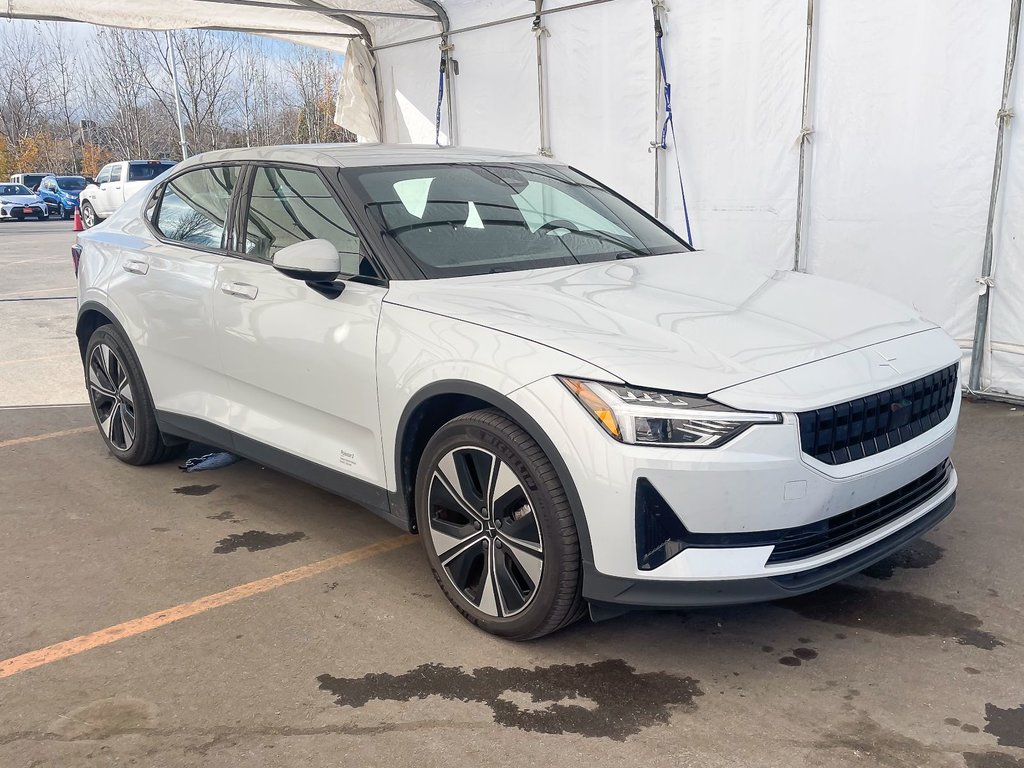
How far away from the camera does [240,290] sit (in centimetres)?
394

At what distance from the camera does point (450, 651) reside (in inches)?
120

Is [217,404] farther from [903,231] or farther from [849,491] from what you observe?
[903,231]

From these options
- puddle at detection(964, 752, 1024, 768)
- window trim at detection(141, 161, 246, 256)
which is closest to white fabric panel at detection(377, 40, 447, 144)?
window trim at detection(141, 161, 246, 256)

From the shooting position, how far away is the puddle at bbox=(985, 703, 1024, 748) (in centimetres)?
250

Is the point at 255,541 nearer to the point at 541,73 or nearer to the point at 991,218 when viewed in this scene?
the point at 991,218

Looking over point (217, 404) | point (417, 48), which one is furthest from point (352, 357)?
point (417, 48)

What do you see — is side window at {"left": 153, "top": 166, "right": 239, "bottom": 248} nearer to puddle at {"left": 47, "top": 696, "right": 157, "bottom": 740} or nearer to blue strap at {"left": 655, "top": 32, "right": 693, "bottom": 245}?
puddle at {"left": 47, "top": 696, "right": 157, "bottom": 740}

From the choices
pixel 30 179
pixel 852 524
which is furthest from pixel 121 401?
pixel 30 179

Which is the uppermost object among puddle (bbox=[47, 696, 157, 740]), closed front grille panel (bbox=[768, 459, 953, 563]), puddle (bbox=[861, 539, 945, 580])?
closed front grille panel (bbox=[768, 459, 953, 563])

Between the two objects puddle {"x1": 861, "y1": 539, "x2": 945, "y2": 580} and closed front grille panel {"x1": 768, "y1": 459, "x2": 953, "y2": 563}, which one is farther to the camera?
puddle {"x1": 861, "y1": 539, "x2": 945, "y2": 580}

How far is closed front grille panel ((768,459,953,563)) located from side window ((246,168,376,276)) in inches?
70.0

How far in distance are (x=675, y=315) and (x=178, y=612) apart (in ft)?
6.87

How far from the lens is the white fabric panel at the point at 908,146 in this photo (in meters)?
5.87

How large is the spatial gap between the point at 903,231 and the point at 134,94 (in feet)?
201
